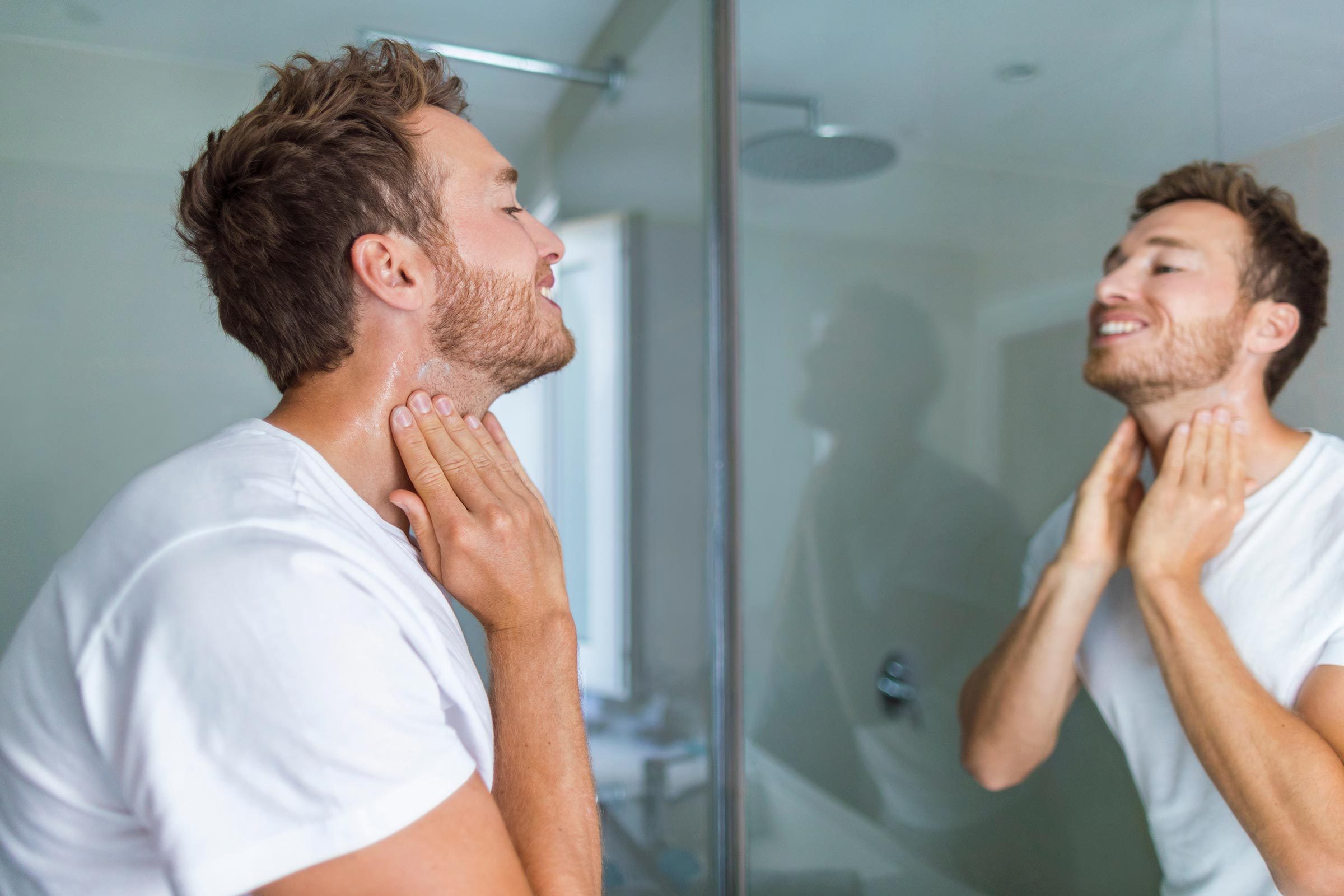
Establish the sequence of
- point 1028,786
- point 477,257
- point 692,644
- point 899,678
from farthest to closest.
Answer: point 692,644 < point 899,678 < point 1028,786 < point 477,257

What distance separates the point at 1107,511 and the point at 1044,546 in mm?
183

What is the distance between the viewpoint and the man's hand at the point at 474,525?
0.88m

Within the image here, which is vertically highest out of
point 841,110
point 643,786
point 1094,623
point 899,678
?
point 841,110

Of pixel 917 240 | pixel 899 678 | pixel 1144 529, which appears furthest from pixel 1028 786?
pixel 917 240

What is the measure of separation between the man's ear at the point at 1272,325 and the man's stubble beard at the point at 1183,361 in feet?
0.05

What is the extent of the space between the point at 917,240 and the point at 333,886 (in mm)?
1397

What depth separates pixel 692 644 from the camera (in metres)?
1.73

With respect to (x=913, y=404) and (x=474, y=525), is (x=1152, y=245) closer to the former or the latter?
(x=913, y=404)

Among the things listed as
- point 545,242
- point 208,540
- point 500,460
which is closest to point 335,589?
point 208,540

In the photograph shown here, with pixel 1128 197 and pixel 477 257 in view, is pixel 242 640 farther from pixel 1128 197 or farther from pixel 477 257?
pixel 1128 197

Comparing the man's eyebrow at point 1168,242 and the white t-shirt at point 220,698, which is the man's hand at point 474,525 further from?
the man's eyebrow at point 1168,242

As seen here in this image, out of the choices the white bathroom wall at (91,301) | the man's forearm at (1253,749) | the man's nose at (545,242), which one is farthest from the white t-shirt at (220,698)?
the man's forearm at (1253,749)

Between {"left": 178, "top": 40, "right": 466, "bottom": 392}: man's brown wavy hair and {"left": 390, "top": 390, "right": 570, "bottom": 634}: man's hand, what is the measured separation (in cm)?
12

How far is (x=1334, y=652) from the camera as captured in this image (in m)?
0.95
